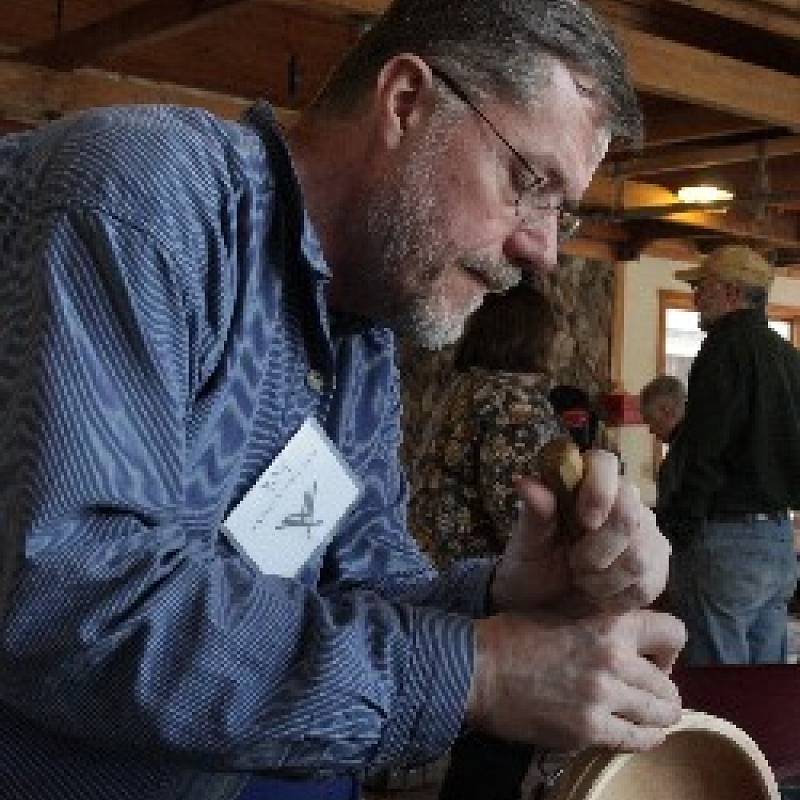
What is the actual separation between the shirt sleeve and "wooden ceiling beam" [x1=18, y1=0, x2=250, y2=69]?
10.2 ft

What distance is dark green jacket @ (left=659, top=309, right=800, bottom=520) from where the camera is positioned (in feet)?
12.4

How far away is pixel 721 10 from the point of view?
4234 millimetres

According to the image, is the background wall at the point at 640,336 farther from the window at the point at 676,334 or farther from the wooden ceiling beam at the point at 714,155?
the wooden ceiling beam at the point at 714,155

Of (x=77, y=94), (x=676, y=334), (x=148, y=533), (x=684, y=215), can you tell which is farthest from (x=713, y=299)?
(x=676, y=334)

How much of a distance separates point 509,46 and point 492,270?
19 centimetres

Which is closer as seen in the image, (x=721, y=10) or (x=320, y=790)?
(x=320, y=790)

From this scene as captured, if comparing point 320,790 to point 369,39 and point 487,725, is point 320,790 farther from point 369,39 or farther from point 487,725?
point 369,39

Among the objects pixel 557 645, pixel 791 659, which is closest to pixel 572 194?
pixel 557 645

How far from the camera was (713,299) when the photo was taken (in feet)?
13.2

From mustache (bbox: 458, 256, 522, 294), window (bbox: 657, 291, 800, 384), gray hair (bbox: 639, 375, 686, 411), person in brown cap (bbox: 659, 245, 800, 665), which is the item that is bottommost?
window (bbox: 657, 291, 800, 384)

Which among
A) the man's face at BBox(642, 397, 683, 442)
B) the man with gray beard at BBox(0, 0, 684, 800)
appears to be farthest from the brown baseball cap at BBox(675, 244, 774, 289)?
the man with gray beard at BBox(0, 0, 684, 800)

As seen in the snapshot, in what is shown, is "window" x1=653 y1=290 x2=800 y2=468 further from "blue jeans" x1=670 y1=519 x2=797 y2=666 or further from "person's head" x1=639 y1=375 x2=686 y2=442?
"blue jeans" x1=670 y1=519 x2=797 y2=666

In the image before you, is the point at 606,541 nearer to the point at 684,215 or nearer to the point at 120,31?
the point at 120,31

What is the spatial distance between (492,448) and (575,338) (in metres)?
5.89
